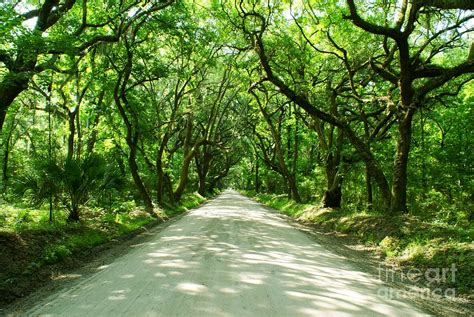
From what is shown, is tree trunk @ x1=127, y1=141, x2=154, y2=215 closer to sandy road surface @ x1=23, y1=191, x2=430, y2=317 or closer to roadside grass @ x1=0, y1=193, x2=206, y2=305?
roadside grass @ x1=0, y1=193, x2=206, y2=305

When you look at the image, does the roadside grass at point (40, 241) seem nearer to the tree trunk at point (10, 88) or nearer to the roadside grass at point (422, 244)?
the tree trunk at point (10, 88)

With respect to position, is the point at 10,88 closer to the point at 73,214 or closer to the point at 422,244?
the point at 73,214

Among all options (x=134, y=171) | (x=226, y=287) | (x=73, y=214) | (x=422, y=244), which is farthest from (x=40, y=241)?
(x=134, y=171)

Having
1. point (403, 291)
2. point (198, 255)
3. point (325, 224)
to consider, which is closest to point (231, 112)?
point (325, 224)

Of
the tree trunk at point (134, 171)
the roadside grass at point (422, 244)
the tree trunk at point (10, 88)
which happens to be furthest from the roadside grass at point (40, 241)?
the roadside grass at point (422, 244)

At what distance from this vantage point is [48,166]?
9805 millimetres

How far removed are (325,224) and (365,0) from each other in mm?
9068

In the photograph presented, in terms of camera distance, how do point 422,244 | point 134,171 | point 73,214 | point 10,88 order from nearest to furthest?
point 10,88, point 422,244, point 73,214, point 134,171

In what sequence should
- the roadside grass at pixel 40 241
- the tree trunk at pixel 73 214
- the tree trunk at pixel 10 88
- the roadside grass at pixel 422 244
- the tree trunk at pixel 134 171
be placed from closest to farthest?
the roadside grass at pixel 40 241
the roadside grass at pixel 422 244
the tree trunk at pixel 10 88
the tree trunk at pixel 73 214
the tree trunk at pixel 134 171

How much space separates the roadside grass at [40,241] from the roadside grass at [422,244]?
24.1 feet

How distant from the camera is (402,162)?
11281mm

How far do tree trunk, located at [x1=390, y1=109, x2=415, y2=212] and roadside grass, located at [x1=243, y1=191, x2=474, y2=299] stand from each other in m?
0.75

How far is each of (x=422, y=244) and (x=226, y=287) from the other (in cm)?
524

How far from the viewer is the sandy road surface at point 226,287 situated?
4.64m
